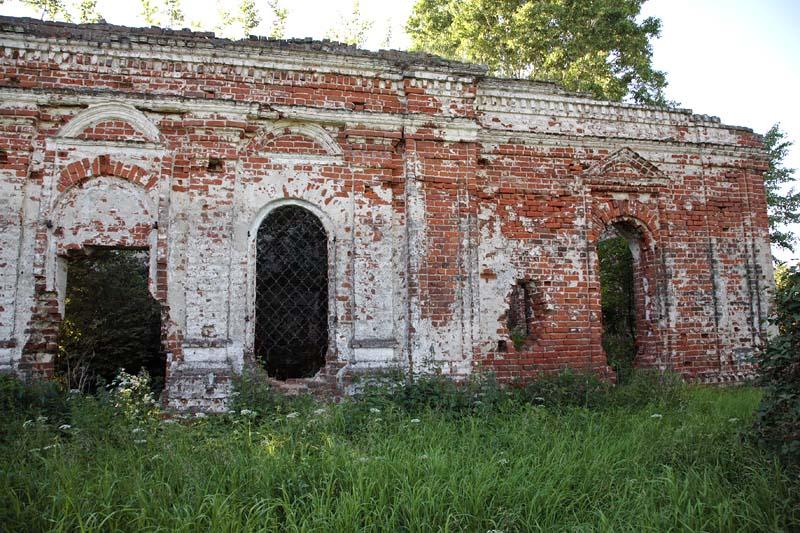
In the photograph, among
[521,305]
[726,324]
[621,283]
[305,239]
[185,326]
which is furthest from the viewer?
[621,283]

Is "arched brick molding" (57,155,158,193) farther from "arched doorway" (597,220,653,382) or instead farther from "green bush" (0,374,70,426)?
"arched doorway" (597,220,653,382)

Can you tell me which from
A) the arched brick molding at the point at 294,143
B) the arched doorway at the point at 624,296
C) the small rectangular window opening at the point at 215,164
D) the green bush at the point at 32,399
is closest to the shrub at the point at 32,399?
the green bush at the point at 32,399

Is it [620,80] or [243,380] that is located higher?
[620,80]

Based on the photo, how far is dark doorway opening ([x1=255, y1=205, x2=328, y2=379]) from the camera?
7.66 m

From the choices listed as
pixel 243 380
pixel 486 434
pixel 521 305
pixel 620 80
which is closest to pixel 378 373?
pixel 243 380

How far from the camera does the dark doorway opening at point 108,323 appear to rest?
32.1ft

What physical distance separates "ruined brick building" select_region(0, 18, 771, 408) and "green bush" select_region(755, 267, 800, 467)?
362cm

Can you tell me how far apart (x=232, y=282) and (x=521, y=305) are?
6578 millimetres

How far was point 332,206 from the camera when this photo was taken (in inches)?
301

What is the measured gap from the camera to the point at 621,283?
497 inches

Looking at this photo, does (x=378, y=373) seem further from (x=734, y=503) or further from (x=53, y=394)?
(x=734, y=503)

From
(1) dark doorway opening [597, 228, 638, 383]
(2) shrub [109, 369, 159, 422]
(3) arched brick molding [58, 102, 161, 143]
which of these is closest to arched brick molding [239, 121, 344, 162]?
(3) arched brick molding [58, 102, 161, 143]

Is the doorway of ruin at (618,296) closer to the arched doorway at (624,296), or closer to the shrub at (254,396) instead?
the arched doorway at (624,296)

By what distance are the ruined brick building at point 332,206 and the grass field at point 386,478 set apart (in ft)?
6.63
